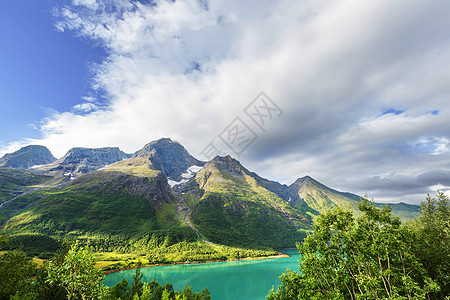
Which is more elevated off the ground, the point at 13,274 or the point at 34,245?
the point at 13,274

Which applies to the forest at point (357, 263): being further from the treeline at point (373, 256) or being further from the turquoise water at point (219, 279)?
the turquoise water at point (219, 279)

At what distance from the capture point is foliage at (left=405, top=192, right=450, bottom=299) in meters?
16.5

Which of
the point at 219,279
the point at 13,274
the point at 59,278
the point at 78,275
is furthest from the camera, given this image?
the point at 219,279

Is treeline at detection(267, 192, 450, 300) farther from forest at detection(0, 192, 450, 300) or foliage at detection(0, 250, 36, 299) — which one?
foliage at detection(0, 250, 36, 299)

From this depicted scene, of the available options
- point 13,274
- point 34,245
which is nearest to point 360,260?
point 13,274

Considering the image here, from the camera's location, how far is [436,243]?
18.7 meters

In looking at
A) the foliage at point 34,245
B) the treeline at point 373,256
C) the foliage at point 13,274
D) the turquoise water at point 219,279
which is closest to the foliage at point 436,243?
the treeline at point 373,256

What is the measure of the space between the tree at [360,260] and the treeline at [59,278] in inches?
620

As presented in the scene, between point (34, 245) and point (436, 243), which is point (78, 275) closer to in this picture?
point (436, 243)

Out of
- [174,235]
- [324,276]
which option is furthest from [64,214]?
[324,276]

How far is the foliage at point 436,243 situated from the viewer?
1655cm

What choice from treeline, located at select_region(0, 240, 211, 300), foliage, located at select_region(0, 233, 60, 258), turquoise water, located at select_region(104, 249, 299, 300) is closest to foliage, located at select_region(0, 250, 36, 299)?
treeline, located at select_region(0, 240, 211, 300)

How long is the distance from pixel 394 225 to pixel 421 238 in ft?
15.2

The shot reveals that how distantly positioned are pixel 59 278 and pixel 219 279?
97187 mm
